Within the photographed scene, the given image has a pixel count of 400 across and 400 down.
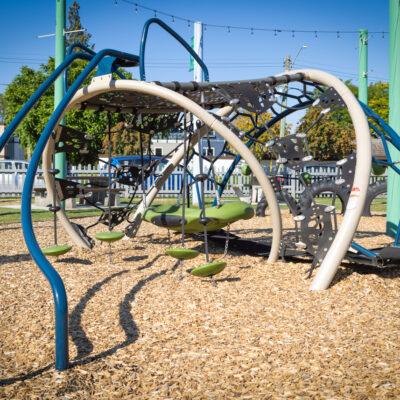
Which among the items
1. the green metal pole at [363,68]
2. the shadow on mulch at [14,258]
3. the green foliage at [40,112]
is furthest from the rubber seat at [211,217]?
the green foliage at [40,112]

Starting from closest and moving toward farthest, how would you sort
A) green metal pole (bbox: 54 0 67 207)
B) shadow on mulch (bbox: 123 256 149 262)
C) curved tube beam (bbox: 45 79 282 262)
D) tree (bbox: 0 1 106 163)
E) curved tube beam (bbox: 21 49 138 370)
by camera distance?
1. curved tube beam (bbox: 21 49 138 370)
2. curved tube beam (bbox: 45 79 282 262)
3. shadow on mulch (bbox: 123 256 149 262)
4. green metal pole (bbox: 54 0 67 207)
5. tree (bbox: 0 1 106 163)

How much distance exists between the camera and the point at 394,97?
6.62m

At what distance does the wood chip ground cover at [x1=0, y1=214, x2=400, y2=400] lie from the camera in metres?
2.78

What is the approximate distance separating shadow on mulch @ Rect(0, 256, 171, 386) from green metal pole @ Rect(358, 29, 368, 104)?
1103 centimetres

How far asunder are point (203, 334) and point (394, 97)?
14.6ft

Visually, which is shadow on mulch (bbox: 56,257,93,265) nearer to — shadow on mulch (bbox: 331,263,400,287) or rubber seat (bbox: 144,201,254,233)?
rubber seat (bbox: 144,201,254,233)

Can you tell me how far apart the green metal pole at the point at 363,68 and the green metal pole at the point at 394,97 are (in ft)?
25.5

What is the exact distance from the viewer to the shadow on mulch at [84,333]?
9.95 feet

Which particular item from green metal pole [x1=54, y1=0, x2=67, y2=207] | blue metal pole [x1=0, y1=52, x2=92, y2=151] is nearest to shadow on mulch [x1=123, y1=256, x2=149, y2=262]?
blue metal pole [x1=0, y1=52, x2=92, y2=151]

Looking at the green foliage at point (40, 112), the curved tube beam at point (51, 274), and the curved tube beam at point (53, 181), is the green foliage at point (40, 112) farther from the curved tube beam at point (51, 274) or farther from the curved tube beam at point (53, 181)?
the curved tube beam at point (51, 274)

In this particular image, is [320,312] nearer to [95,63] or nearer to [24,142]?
[95,63]

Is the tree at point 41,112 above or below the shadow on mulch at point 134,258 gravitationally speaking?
above

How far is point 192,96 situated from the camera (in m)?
6.55

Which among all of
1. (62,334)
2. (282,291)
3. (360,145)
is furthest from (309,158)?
(62,334)
